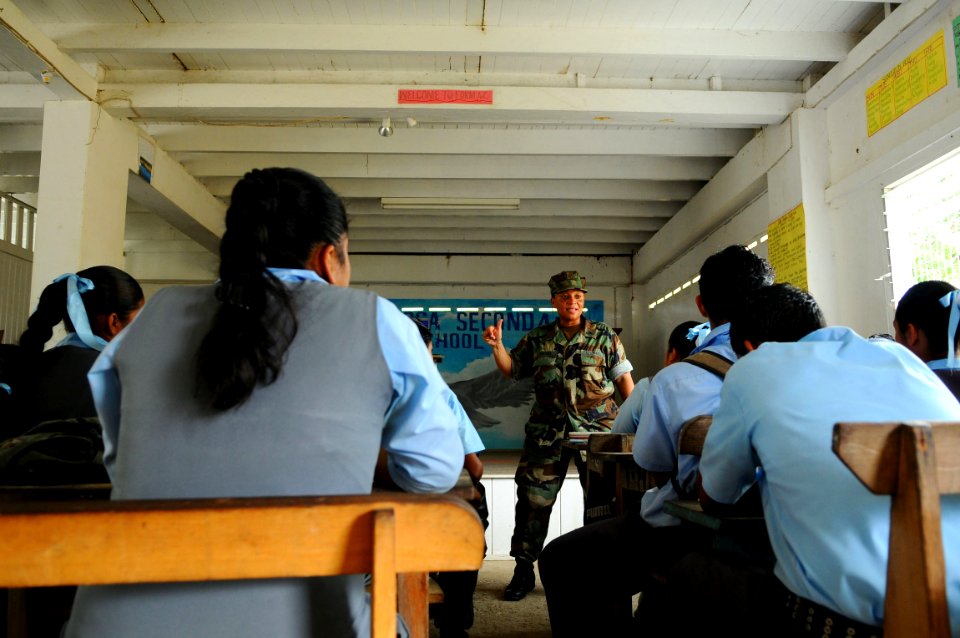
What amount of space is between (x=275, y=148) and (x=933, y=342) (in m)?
4.61

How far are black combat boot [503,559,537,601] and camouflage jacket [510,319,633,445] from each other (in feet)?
2.39

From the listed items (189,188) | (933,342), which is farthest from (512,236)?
(933,342)

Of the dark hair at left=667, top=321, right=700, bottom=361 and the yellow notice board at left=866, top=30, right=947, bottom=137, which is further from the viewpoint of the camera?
the dark hair at left=667, top=321, right=700, bottom=361

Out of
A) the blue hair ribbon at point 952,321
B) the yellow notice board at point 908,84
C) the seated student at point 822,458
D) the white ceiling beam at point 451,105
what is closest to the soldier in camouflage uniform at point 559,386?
the white ceiling beam at point 451,105

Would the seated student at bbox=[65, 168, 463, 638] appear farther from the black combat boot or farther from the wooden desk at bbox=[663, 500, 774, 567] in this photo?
the black combat boot

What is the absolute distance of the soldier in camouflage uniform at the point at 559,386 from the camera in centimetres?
421

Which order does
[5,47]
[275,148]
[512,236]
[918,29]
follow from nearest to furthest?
[918,29]
[5,47]
[275,148]
[512,236]

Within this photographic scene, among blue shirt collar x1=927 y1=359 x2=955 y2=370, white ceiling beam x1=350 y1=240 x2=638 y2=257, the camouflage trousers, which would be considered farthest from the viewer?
white ceiling beam x1=350 y1=240 x2=638 y2=257

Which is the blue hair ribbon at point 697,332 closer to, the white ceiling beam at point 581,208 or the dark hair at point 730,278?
the dark hair at point 730,278

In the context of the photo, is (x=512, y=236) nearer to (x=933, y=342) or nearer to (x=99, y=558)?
(x=933, y=342)

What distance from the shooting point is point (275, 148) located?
547 cm

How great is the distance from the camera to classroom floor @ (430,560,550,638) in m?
3.25

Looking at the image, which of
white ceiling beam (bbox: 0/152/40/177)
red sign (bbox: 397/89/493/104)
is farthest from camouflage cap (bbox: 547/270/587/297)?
white ceiling beam (bbox: 0/152/40/177)

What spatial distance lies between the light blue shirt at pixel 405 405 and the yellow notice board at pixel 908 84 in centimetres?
318
